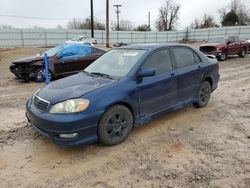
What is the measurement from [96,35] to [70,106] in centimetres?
3477

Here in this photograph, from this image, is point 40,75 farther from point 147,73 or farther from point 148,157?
point 148,157

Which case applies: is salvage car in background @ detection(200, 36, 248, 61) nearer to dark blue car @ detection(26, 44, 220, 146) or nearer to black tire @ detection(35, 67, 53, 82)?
black tire @ detection(35, 67, 53, 82)

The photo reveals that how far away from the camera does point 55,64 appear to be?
9.35 metres

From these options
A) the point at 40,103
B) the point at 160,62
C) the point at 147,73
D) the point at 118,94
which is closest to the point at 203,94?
the point at 160,62

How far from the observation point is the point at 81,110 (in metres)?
3.62

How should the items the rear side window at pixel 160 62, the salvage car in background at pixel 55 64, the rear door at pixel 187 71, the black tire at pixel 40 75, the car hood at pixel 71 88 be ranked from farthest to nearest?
the black tire at pixel 40 75 < the salvage car in background at pixel 55 64 < the rear door at pixel 187 71 < the rear side window at pixel 160 62 < the car hood at pixel 71 88

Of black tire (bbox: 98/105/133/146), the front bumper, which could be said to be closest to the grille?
the front bumper

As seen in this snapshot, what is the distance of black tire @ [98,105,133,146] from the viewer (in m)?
3.86

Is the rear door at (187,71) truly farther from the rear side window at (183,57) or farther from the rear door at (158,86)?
the rear door at (158,86)

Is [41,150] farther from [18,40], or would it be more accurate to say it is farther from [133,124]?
[18,40]

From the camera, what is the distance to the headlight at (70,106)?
11.9ft

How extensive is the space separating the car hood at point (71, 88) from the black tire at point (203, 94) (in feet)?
8.31

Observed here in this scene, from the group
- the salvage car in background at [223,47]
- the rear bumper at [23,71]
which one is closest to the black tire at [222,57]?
the salvage car in background at [223,47]

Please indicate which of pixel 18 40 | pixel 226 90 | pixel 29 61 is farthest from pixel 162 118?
pixel 18 40
